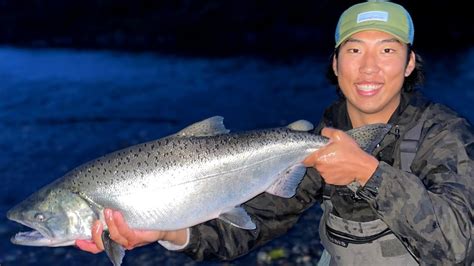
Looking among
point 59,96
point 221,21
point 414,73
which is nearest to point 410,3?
point 221,21

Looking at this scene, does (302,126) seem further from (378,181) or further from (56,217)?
(56,217)

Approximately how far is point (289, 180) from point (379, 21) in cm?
108

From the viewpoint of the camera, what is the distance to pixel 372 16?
354cm

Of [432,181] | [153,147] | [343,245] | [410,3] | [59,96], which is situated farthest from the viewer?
[410,3]

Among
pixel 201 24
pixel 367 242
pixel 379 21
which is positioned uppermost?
pixel 379 21

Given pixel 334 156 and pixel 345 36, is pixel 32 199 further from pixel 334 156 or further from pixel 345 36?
pixel 345 36

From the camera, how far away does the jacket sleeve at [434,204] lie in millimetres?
2971

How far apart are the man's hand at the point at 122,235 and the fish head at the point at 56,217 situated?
0.21 feet

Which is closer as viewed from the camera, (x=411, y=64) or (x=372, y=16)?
(x=372, y=16)

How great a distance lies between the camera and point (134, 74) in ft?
56.9

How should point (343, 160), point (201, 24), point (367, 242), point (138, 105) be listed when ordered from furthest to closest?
point (201, 24), point (138, 105), point (367, 242), point (343, 160)

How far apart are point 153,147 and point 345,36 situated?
133 centimetres

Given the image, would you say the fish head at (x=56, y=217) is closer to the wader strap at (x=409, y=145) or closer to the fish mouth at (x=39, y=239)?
the fish mouth at (x=39, y=239)

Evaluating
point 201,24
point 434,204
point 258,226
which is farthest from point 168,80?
point 201,24
